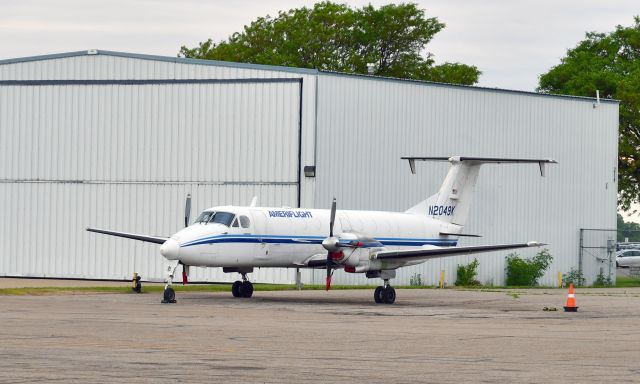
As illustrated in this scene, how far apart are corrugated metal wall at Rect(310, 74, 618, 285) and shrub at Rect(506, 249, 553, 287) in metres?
0.44

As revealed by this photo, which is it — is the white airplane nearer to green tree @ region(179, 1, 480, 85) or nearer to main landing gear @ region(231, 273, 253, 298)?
main landing gear @ region(231, 273, 253, 298)

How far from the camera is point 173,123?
4816 cm

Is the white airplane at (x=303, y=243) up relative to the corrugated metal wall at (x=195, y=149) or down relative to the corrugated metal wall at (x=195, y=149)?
down

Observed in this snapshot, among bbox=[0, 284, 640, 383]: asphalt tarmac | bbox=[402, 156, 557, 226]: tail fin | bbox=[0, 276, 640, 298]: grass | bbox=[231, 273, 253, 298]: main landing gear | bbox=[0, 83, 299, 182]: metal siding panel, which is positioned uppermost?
bbox=[0, 83, 299, 182]: metal siding panel

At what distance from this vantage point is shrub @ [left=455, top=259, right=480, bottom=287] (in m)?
51.4

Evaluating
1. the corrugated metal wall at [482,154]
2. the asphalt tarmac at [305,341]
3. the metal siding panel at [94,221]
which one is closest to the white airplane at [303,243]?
the asphalt tarmac at [305,341]

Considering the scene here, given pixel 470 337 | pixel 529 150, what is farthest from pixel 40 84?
pixel 470 337

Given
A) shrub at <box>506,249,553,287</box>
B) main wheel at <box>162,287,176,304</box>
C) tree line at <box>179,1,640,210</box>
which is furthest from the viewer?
tree line at <box>179,1,640,210</box>

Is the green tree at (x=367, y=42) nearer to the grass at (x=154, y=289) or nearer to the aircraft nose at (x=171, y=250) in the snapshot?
the grass at (x=154, y=289)

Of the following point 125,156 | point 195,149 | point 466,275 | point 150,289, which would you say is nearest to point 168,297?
point 150,289

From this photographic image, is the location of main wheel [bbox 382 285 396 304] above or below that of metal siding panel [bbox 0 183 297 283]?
below

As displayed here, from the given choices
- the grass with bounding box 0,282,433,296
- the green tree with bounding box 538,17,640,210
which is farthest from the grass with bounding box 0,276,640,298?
the green tree with bounding box 538,17,640,210

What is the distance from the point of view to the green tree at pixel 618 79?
237 feet

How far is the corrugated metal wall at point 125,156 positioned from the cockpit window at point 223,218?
12.0 m
